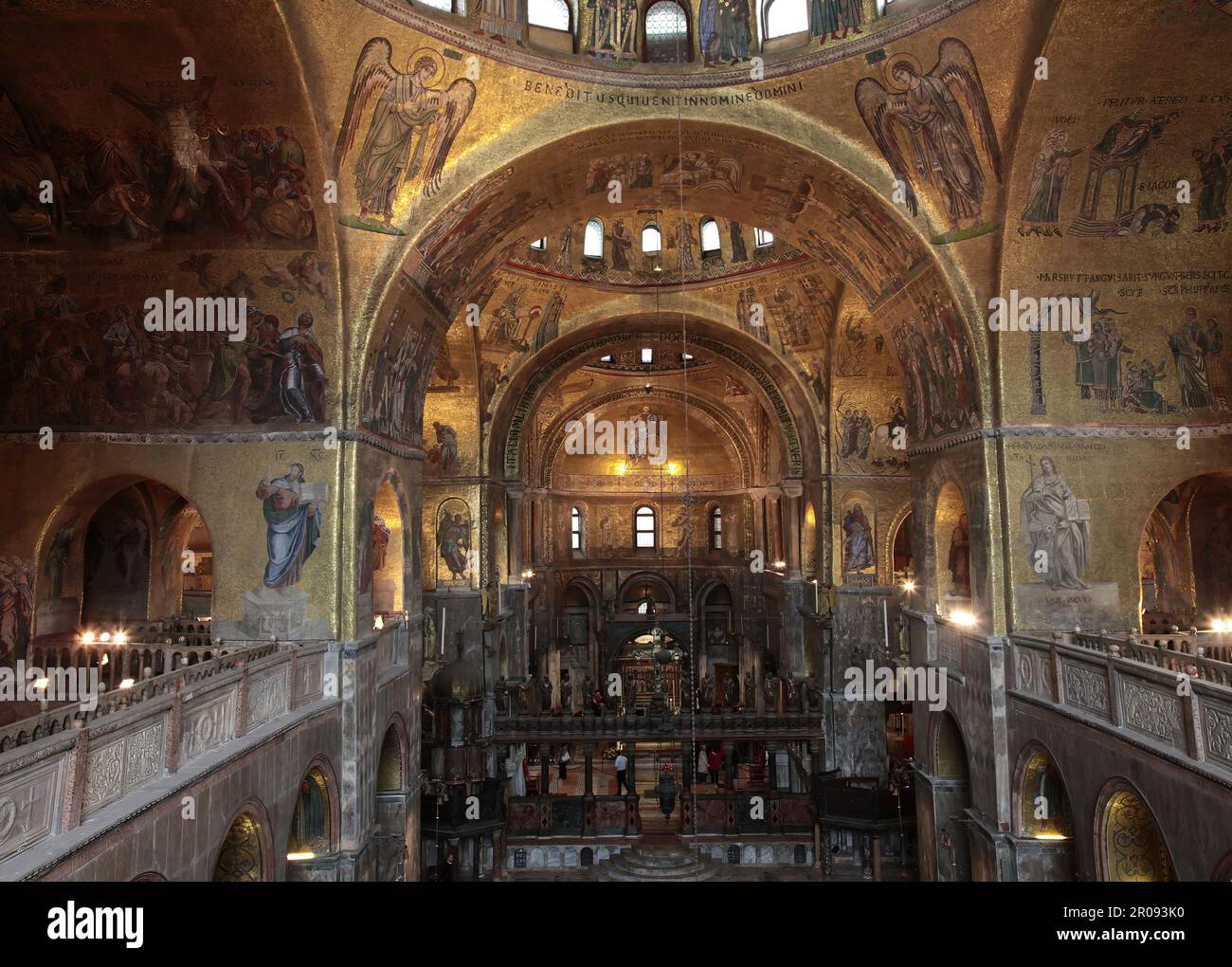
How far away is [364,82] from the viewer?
12.2 m

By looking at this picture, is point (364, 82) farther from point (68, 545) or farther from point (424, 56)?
→ point (68, 545)

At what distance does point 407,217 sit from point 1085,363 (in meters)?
10.9

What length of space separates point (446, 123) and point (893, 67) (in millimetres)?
6850

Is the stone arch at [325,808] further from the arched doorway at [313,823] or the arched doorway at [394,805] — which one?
the arched doorway at [394,805]

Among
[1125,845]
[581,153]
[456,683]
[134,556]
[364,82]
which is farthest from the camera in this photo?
[456,683]

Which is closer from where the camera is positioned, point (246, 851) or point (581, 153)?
point (246, 851)

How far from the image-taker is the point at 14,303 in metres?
13.1

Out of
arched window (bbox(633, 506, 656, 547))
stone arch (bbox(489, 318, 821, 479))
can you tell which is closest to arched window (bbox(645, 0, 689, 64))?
stone arch (bbox(489, 318, 821, 479))

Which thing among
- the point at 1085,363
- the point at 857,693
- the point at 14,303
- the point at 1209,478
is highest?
the point at 14,303

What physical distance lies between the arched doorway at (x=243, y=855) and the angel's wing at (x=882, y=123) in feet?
42.9

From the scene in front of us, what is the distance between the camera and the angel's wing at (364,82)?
12.0 metres

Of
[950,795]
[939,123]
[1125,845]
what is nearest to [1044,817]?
[1125,845]
